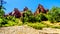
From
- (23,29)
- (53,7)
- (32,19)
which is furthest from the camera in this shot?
(53,7)

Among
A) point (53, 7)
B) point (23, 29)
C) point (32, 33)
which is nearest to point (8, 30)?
point (23, 29)

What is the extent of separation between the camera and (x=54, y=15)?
22.7 meters

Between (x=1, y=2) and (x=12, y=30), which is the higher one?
(x=1, y=2)

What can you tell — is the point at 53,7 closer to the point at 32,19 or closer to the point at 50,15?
the point at 50,15

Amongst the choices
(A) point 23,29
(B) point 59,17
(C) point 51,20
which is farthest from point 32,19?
(A) point 23,29

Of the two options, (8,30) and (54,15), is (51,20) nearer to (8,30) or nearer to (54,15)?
(54,15)

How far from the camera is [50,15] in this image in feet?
74.7

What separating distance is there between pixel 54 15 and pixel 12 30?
13593 mm

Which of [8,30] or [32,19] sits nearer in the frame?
[8,30]

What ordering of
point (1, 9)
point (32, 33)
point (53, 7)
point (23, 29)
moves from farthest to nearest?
point (53, 7) < point (1, 9) < point (23, 29) < point (32, 33)

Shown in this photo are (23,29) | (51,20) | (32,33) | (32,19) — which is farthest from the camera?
(51,20)

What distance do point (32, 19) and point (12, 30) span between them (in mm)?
10433

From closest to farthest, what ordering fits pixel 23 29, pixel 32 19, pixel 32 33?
pixel 32 33, pixel 23 29, pixel 32 19

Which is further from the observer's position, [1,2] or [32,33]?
[1,2]
